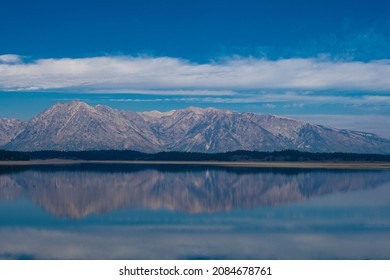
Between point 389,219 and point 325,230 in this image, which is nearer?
point 325,230

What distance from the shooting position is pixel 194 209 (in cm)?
6562

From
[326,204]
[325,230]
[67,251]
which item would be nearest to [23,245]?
[67,251]

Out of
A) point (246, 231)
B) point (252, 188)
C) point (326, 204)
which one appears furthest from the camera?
point (252, 188)

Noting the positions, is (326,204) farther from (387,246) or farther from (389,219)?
(387,246)

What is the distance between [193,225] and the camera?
5178 centimetres

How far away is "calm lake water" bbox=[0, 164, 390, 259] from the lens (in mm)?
39062

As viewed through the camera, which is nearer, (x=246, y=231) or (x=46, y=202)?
(x=246, y=231)

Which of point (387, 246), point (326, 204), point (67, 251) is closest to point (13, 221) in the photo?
point (67, 251)

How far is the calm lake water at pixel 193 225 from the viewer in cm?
3906

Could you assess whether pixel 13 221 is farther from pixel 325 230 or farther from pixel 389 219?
pixel 389 219

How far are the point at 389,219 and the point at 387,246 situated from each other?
15.6m

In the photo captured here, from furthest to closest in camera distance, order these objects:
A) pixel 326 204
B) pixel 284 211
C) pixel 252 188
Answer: pixel 252 188 → pixel 326 204 → pixel 284 211

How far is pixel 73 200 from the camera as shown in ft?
241
